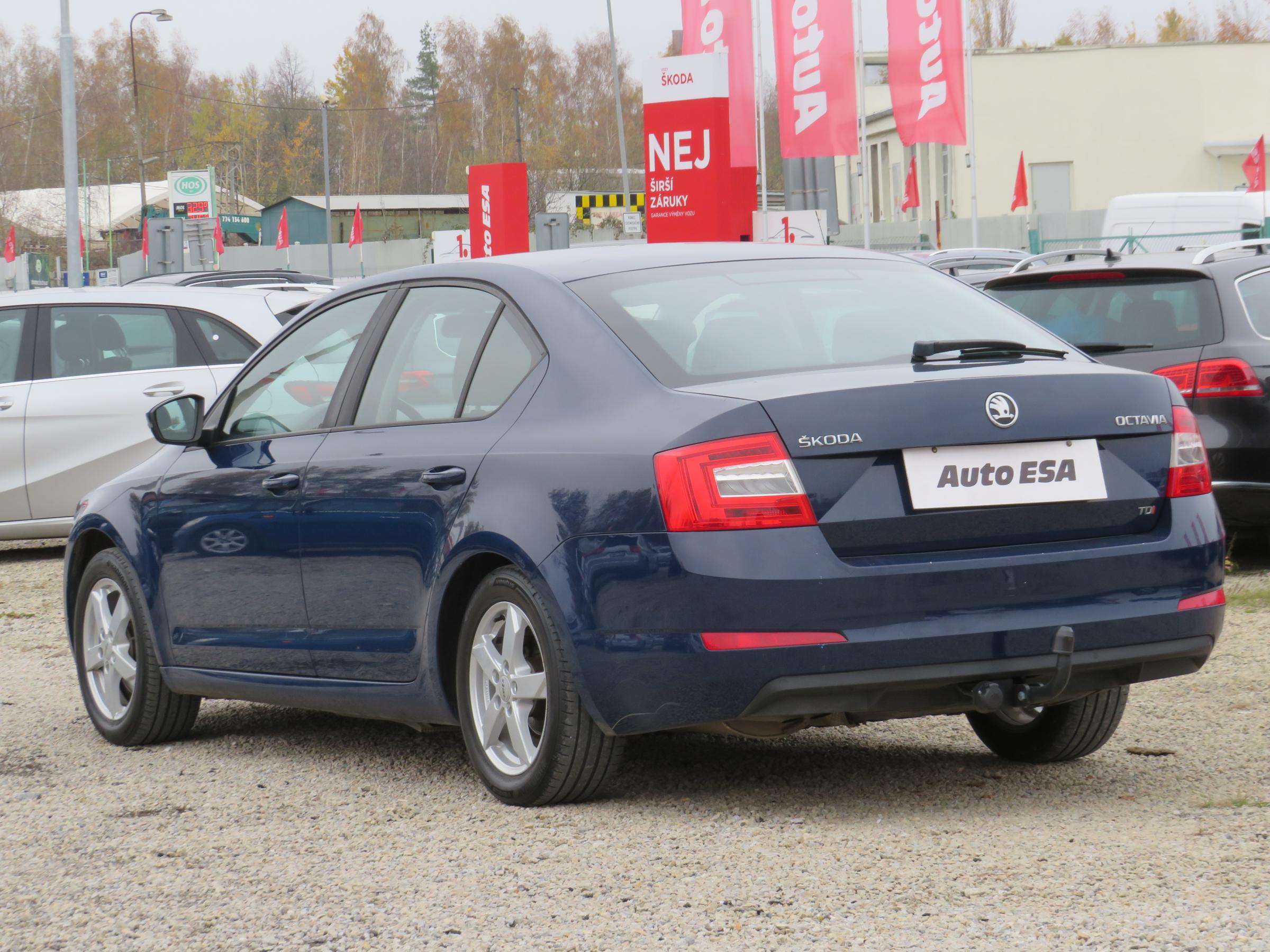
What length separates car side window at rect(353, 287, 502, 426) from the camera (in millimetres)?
5086

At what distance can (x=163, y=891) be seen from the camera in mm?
4195

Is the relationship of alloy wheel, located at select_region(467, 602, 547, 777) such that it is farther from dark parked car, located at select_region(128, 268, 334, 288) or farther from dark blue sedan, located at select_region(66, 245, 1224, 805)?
dark parked car, located at select_region(128, 268, 334, 288)

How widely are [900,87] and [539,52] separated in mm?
87960

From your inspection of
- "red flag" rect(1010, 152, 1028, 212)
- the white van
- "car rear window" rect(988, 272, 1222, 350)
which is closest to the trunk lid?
"car rear window" rect(988, 272, 1222, 350)

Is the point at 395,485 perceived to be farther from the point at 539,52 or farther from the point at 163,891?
the point at 539,52

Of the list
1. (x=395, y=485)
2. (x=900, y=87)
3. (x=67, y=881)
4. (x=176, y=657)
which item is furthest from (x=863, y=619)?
(x=900, y=87)

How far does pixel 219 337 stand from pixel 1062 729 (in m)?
7.82

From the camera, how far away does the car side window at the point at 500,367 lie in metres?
4.86

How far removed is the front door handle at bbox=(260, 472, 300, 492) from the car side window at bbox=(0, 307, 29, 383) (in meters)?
6.83

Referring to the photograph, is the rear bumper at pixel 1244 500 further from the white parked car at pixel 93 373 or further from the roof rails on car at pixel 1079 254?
the white parked car at pixel 93 373

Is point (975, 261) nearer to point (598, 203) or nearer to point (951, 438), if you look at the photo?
point (951, 438)

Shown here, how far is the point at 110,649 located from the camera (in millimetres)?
6508

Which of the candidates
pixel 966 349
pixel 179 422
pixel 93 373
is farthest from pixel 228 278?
pixel 966 349

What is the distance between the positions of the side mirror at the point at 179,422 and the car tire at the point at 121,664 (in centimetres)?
51
